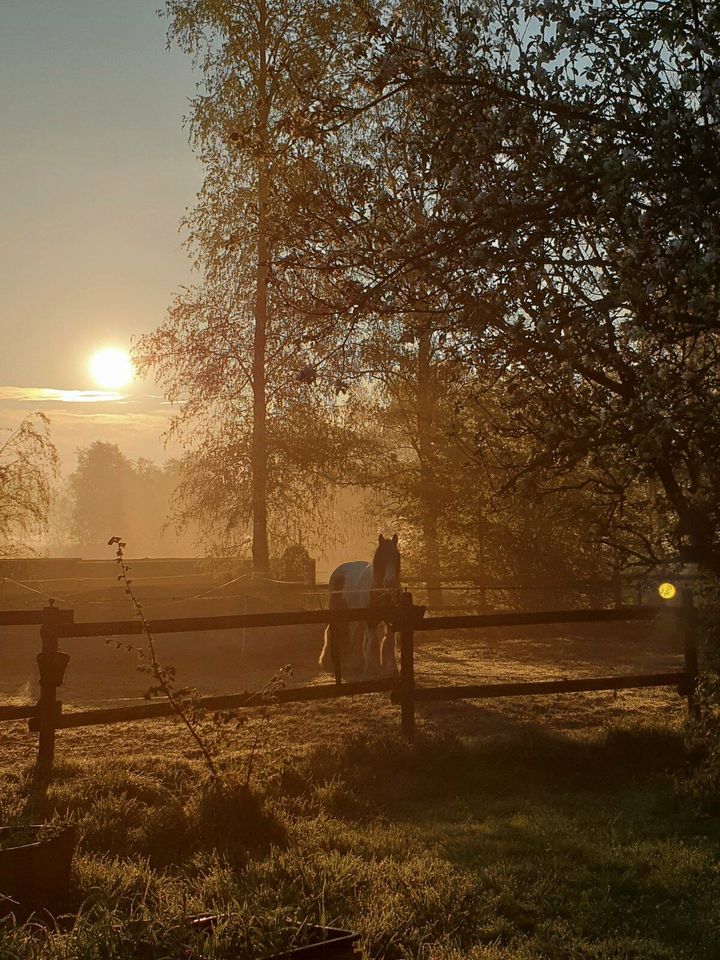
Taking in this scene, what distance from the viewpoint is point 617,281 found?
6648mm

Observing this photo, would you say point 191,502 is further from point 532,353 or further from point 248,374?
point 532,353

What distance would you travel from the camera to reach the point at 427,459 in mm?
28344

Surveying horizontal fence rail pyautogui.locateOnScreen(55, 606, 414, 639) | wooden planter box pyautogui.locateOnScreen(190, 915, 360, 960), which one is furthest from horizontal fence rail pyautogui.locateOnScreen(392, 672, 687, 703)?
wooden planter box pyautogui.locateOnScreen(190, 915, 360, 960)

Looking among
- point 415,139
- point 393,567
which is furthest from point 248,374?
point 415,139

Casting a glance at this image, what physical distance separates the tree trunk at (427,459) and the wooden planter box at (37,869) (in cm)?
2315

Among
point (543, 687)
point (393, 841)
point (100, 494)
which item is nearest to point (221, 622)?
point (393, 841)


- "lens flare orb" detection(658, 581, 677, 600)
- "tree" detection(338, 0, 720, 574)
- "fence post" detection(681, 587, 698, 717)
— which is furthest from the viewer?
"fence post" detection(681, 587, 698, 717)

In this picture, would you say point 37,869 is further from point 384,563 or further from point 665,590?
point 384,563

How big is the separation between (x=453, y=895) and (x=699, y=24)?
5.70m

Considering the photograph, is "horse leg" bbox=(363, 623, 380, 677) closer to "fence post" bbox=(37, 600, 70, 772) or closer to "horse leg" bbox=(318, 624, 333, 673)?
"horse leg" bbox=(318, 624, 333, 673)

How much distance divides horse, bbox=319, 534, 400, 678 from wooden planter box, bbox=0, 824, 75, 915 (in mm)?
8839

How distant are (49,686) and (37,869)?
3961mm

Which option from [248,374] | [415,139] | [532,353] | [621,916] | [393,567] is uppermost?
[248,374]

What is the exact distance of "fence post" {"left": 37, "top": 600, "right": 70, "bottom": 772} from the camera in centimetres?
830
